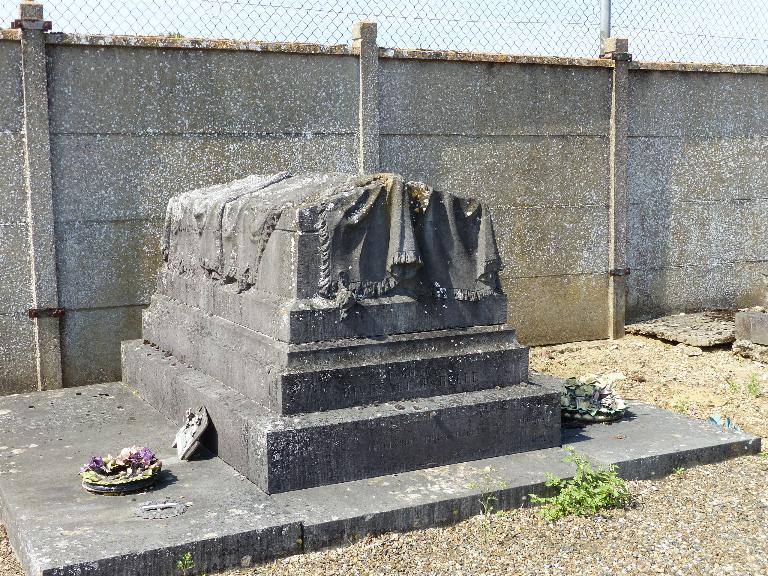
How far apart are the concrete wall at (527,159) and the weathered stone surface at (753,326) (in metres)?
1.16

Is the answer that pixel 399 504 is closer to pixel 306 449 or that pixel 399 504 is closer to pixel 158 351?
pixel 306 449

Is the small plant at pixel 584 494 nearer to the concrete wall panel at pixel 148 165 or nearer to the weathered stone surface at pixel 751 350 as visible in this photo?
the concrete wall panel at pixel 148 165

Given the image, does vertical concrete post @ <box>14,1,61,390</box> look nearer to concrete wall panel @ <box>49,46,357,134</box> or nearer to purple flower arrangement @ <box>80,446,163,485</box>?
concrete wall panel @ <box>49,46,357,134</box>

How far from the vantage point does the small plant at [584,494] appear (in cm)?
407

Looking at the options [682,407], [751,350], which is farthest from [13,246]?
[751,350]

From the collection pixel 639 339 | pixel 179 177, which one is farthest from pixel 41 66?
pixel 639 339

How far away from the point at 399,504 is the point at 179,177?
346 cm

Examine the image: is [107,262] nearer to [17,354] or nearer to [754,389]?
[17,354]

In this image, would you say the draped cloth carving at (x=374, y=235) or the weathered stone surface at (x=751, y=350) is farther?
the weathered stone surface at (x=751, y=350)

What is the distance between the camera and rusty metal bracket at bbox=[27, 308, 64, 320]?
6.17 meters

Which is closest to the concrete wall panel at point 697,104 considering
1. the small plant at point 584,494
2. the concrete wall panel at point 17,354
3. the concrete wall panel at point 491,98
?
the concrete wall panel at point 491,98

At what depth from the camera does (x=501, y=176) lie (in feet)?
24.8

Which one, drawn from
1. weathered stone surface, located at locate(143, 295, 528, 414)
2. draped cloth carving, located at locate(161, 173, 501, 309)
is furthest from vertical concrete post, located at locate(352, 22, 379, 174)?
weathered stone surface, located at locate(143, 295, 528, 414)

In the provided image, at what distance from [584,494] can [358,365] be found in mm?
1230
